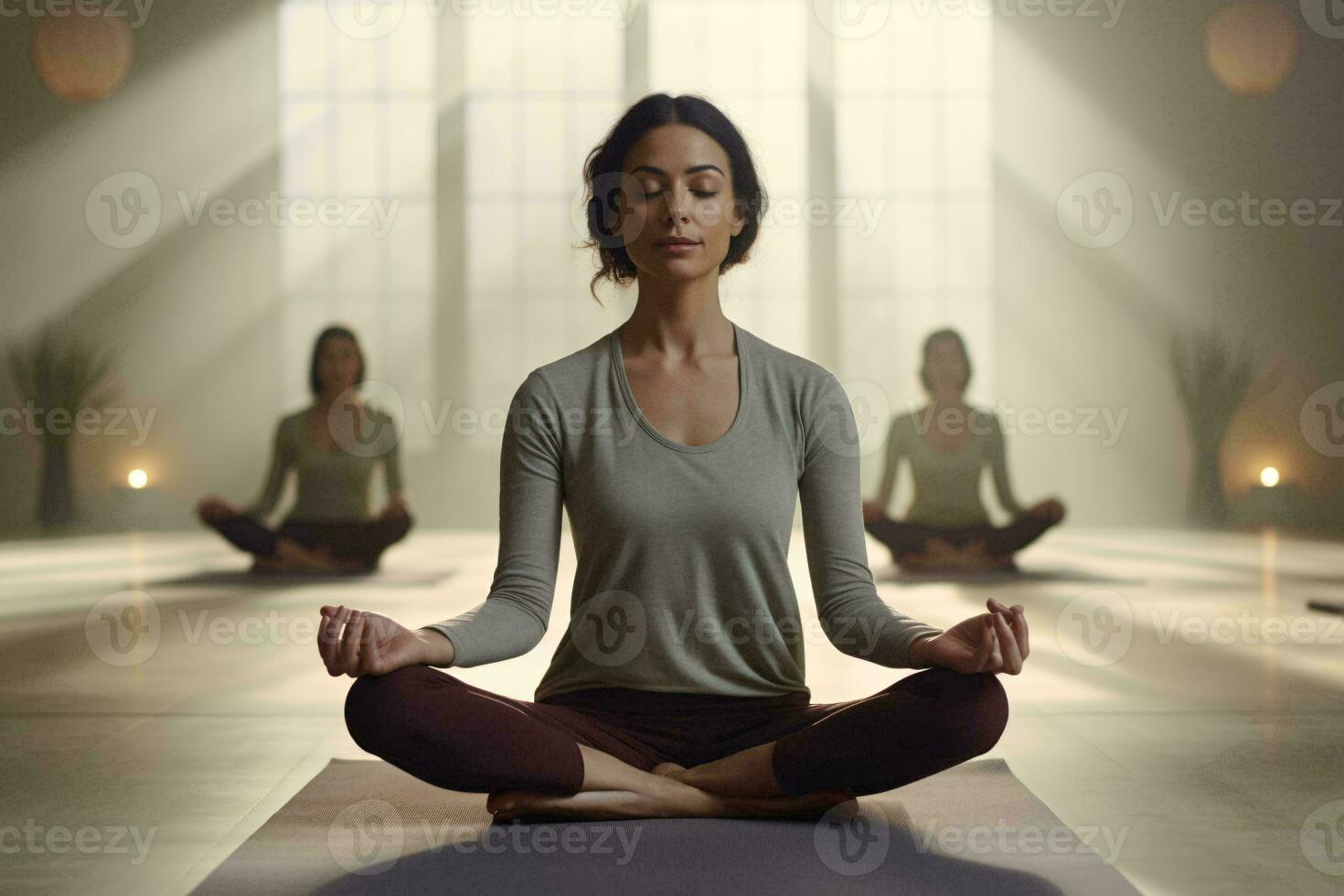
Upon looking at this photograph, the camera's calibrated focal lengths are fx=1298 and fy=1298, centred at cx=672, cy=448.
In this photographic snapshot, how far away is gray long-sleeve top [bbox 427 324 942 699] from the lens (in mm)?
1564

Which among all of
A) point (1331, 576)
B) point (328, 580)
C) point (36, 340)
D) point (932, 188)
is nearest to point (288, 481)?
point (328, 580)

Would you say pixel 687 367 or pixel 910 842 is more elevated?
pixel 687 367

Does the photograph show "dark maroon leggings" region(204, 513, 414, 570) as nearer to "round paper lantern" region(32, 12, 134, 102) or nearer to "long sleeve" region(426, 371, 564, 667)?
"round paper lantern" region(32, 12, 134, 102)

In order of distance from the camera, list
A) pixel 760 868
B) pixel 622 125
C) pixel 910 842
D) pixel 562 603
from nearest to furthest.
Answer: pixel 760 868 < pixel 910 842 < pixel 622 125 < pixel 562 603

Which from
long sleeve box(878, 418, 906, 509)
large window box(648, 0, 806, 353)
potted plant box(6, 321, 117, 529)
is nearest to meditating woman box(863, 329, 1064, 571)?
long sleeve box(878, 418, 906, 509)

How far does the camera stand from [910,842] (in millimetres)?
1518

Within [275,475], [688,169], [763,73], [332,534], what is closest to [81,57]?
[275,475]

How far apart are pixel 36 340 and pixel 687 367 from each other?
3102mm

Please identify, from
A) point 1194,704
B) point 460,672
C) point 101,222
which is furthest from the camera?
point 101,222

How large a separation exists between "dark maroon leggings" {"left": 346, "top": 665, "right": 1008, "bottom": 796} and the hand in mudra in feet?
0.09

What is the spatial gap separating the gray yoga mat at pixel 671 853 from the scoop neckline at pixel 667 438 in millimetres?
447

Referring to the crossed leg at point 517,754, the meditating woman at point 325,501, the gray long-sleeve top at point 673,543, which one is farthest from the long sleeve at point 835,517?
the meditating woman at point 325,501

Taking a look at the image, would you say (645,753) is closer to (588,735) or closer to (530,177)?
(588,735)

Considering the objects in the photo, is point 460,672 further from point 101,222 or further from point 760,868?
point 101,222
